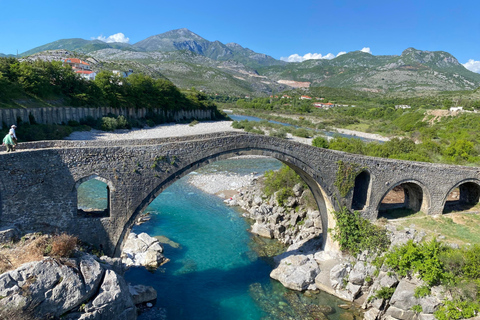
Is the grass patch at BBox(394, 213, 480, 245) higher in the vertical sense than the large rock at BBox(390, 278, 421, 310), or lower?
higher

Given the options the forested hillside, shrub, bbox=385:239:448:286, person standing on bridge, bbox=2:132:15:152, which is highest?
the forested hillside

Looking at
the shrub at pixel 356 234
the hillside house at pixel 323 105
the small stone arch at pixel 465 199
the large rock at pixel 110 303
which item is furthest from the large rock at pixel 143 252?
the hillside house at pixel 323 105

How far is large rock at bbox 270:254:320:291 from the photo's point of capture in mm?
14789

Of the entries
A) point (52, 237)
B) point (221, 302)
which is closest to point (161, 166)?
point (52, 237)

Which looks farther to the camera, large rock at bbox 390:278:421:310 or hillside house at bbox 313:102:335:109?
hillside house at bbox 313:102:335:109

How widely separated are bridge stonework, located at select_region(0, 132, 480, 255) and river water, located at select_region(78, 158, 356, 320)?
A: 3.74m

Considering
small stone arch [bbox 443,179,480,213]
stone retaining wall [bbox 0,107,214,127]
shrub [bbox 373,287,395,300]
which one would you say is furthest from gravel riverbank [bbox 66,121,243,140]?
shrub [bbox 373,287,395,300]

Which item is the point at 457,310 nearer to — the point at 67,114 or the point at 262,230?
the point at 262,230

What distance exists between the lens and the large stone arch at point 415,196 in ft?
56.2

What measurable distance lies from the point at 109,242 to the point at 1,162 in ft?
14.8

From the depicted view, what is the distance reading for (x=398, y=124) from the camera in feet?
209

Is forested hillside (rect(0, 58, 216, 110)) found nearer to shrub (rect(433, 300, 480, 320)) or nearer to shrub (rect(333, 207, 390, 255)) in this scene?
shrub (rect(333, 207, 390, 255))

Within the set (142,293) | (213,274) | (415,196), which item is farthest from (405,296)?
(142,293)

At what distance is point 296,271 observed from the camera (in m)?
15.2
